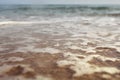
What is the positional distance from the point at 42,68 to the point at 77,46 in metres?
1.24

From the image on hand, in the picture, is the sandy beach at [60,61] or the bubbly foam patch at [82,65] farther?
the bubbly foam patch at [82,65]

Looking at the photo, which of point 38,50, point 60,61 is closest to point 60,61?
point 60,61

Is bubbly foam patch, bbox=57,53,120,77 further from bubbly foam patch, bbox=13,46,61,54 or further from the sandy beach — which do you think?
bubbly foam patch, bbox=13,46,61,54

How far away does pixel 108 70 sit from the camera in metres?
2.33

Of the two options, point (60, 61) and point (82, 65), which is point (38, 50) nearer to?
point (60, 61)

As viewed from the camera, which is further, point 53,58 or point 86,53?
point 86,53

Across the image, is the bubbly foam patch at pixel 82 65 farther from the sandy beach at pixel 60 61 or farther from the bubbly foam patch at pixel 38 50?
the bubbly foam patch at pixel 38 50

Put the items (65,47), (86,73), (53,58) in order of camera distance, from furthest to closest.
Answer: (65,47), (53,58), (86,73)

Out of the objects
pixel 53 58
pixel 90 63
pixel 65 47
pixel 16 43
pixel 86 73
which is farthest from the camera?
pixel 16 43

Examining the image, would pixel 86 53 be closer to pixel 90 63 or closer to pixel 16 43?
pixel 90 63

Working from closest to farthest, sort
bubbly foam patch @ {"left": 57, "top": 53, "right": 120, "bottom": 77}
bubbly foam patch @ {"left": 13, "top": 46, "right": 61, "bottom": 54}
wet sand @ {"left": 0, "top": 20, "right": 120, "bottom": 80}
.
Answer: wet sand @ {"left": 0, "top": 20, "right": 120, "bottom": 80}
bubbly foam patch @ {"left": 57, "top": 53, "right": 120, "bottom": 77}
bubbly foam patch @ {"left": 13, "top": 46, "right": 61, "bottom": 54}

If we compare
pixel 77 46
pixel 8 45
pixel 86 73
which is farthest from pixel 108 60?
pixel 8 45

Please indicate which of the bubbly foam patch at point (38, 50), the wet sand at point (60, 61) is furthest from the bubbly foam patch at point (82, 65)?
the bubbly foam patch at point (38, 50)

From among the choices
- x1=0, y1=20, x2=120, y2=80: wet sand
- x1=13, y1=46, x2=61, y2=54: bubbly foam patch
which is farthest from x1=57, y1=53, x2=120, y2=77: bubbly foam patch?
x1=13, y1=46, x2=61, y2=54: bubbly foam patch
